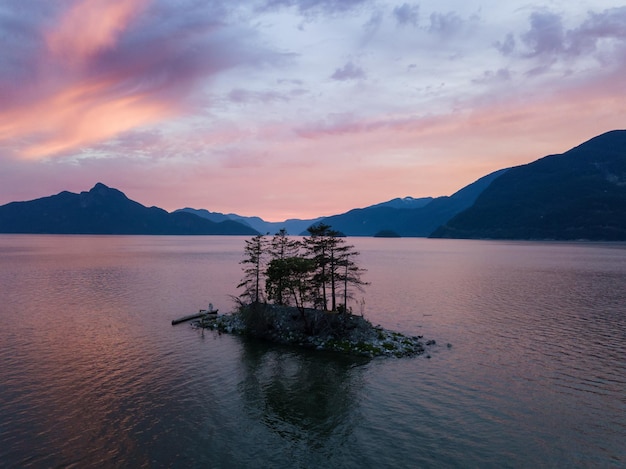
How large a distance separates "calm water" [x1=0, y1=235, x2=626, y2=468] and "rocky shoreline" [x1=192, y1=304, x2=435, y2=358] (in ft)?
9.88

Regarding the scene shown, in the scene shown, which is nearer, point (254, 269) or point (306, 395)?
point (306, 395)

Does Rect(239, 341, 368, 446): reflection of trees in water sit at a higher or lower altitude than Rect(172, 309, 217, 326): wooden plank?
lower

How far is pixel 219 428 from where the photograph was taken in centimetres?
2966

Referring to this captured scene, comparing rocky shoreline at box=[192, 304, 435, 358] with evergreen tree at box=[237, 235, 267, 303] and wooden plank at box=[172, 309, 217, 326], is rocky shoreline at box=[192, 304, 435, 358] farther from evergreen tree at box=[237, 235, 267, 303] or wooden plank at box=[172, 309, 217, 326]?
wooden plank at box=[172, 309, 217, 326]

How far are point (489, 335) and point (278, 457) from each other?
1713 inches

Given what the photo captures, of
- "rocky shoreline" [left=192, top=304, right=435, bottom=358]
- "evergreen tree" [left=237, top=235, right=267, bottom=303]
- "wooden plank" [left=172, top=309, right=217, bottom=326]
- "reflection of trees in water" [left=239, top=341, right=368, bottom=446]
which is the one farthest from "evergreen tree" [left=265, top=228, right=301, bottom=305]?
"wooden plank" [left=172, top=309, right=217, bottom=326]

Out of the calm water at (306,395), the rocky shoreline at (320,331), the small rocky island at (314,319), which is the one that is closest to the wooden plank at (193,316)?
the calm water at (306,395)

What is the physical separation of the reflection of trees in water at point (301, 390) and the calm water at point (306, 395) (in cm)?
19

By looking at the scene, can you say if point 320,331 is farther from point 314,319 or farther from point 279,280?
point 279,280

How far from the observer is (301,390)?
37812 mm

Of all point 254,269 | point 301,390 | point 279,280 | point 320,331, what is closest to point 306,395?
point 301,390

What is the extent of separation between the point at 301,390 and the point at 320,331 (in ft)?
57.5

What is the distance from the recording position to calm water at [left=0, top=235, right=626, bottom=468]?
87.2ft

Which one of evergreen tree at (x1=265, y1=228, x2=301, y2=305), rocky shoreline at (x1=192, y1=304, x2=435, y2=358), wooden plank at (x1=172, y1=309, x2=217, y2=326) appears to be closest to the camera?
rocky shoreline at (x1=192, y1=304, x2=435, y2=358)
